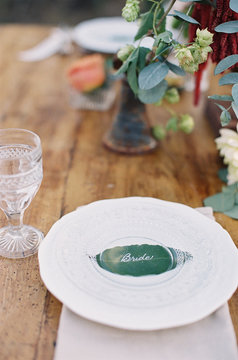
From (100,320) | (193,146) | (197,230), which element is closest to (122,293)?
(100,320)

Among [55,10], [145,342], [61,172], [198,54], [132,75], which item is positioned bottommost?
[55,10]

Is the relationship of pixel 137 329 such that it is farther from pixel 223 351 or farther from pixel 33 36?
pixel 33 36

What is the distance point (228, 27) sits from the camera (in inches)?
27.7

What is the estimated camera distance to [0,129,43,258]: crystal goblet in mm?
647

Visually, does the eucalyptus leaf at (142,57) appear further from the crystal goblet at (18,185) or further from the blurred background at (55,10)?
the blurred background at (55,10)

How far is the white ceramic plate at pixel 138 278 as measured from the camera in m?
0.55

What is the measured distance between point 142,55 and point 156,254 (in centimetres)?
39

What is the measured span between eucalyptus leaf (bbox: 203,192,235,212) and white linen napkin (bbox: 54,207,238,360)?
0.31 metres

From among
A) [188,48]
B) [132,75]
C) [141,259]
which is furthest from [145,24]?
[141,259]

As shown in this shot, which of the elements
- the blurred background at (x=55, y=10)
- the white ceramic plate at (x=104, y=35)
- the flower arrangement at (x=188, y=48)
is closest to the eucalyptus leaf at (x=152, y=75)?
the flower arrangement at (x=188, y=48)

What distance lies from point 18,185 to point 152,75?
1.04ft

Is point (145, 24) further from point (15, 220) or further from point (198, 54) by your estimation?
point (15, 220)

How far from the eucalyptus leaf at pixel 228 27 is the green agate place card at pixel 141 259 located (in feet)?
1.21

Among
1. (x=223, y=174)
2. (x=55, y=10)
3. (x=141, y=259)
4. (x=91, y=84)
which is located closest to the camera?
(x=141, y=259)
